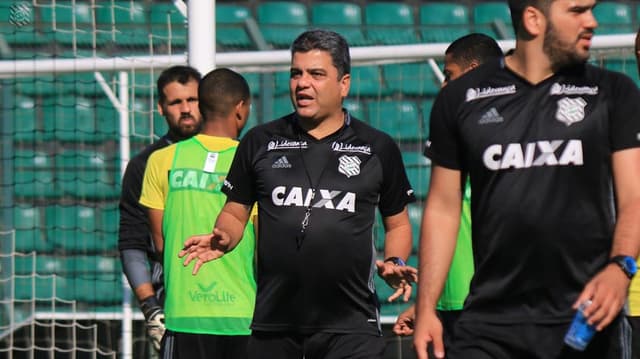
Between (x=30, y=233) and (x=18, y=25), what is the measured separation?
7.70ft

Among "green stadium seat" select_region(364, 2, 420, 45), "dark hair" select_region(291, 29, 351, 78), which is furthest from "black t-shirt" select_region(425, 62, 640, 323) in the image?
"green stadium seat" select_region(364, 2, 420, 45)

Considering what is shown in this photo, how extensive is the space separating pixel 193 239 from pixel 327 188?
2.09 ft

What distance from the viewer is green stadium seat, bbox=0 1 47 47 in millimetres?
10008

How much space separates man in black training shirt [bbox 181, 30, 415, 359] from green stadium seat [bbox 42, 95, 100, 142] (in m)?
6.28

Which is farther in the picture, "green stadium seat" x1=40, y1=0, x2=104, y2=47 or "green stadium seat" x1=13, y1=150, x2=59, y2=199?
"green stadium seat" x1=40, y1=0, x2=104, y2=47

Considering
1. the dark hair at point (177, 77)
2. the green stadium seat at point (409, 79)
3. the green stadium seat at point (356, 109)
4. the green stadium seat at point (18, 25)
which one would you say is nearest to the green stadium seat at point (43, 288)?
the green stadium seat at point (18, 25)

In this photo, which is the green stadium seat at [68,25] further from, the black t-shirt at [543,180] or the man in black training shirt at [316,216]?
the black t-shirt at [543,180]

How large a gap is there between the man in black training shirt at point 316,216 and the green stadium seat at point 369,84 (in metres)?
4.72

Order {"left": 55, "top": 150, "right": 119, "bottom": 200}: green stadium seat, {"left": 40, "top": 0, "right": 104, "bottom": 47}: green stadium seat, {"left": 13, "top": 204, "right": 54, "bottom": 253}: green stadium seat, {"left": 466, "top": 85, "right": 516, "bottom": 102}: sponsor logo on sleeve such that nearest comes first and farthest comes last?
{"left": 466, "top": 85, "right": 516, "bottom": 102}: sponsor logo on sleeve
{"left": 55, "top": 150, "right": 119, "bottom": 200}: green stadium seat
{"left": 13, "top": 204, "right": 54, "bottom": 253}: green stadium seat
{"left": 40, "top": 0, "right": 104, "bottom": 47}: green stadium seat

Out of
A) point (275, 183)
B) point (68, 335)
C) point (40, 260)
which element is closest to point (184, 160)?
point (275, 183)

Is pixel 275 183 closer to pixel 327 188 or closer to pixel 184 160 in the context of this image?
pixel 327 188

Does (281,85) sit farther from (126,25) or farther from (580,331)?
(580,331)

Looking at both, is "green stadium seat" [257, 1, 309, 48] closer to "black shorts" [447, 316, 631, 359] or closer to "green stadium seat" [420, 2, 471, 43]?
"green stadium seat" [420, 2, 471, 43]

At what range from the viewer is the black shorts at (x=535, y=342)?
3.88 m
